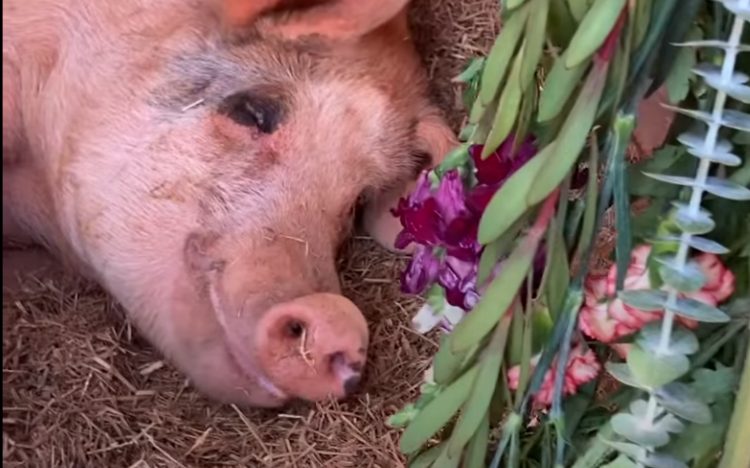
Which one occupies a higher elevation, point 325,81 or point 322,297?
point 325,81

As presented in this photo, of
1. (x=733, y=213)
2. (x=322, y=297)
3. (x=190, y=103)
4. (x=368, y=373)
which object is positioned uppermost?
(x=733, y=213)

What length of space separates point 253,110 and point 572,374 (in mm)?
504

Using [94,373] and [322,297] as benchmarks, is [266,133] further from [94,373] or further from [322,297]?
[94,373]

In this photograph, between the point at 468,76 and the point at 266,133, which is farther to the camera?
the point at 266,133

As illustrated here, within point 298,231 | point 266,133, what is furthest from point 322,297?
point 266,133

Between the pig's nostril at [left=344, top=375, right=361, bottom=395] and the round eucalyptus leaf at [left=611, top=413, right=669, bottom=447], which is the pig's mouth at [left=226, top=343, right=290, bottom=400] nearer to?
the pig's nostril at [left=344, top=375, right=361, bottom=395]

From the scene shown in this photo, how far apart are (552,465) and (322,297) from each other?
322 mm

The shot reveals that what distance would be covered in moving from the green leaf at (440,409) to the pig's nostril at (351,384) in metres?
0.26

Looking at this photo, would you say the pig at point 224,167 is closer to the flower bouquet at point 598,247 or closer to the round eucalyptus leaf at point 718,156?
the flower bouquet at point 598,247

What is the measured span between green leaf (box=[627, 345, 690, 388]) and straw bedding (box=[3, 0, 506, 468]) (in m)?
0.42

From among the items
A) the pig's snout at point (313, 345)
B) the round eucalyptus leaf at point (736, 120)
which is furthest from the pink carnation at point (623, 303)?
the pig's snout at point (313, 345)

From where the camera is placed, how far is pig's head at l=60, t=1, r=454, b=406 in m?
1.19

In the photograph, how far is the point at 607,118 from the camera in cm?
86

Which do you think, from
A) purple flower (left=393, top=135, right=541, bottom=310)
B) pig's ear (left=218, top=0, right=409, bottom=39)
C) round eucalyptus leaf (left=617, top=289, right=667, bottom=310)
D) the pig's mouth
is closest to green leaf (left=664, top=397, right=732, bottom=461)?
round eucalyptus leaf (left=617, top=289, right=667, bottom=310)
